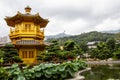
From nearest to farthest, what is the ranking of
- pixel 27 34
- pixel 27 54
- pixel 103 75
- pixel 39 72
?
1. pixel 39 72
2. pixel 103 75
3. pixel 27 54
4. pixel 27 34

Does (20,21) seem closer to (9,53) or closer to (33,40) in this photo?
(33,40)

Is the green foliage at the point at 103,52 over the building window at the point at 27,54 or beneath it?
beneath

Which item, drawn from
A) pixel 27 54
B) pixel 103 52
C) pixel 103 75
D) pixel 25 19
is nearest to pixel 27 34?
pixel 25 19

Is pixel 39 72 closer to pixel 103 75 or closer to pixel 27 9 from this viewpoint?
pixel 103 75

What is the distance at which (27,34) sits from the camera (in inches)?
1203

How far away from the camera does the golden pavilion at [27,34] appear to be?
29.5 m

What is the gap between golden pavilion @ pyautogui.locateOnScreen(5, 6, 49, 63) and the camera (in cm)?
2945

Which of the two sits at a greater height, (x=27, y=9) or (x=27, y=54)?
(x=27, y=9)

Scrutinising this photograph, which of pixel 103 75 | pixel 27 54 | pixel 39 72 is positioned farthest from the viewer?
pixel 27 54

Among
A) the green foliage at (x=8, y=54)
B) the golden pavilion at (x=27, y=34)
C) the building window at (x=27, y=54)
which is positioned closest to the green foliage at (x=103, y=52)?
the golden pavilion at (x=27, y=34)

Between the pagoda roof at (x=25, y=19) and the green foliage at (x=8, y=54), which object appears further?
the pagoda roof at (x=25, y=19)

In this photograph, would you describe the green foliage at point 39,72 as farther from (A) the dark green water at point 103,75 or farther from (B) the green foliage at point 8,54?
(B) the green foliage at point 8,54

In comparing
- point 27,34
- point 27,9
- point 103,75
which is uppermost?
point 27,9

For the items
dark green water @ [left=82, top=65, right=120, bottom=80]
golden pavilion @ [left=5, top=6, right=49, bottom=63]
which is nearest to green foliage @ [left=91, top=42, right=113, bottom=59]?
golden pavilion @ [left=5, top=6, right=49, bottom=63]
